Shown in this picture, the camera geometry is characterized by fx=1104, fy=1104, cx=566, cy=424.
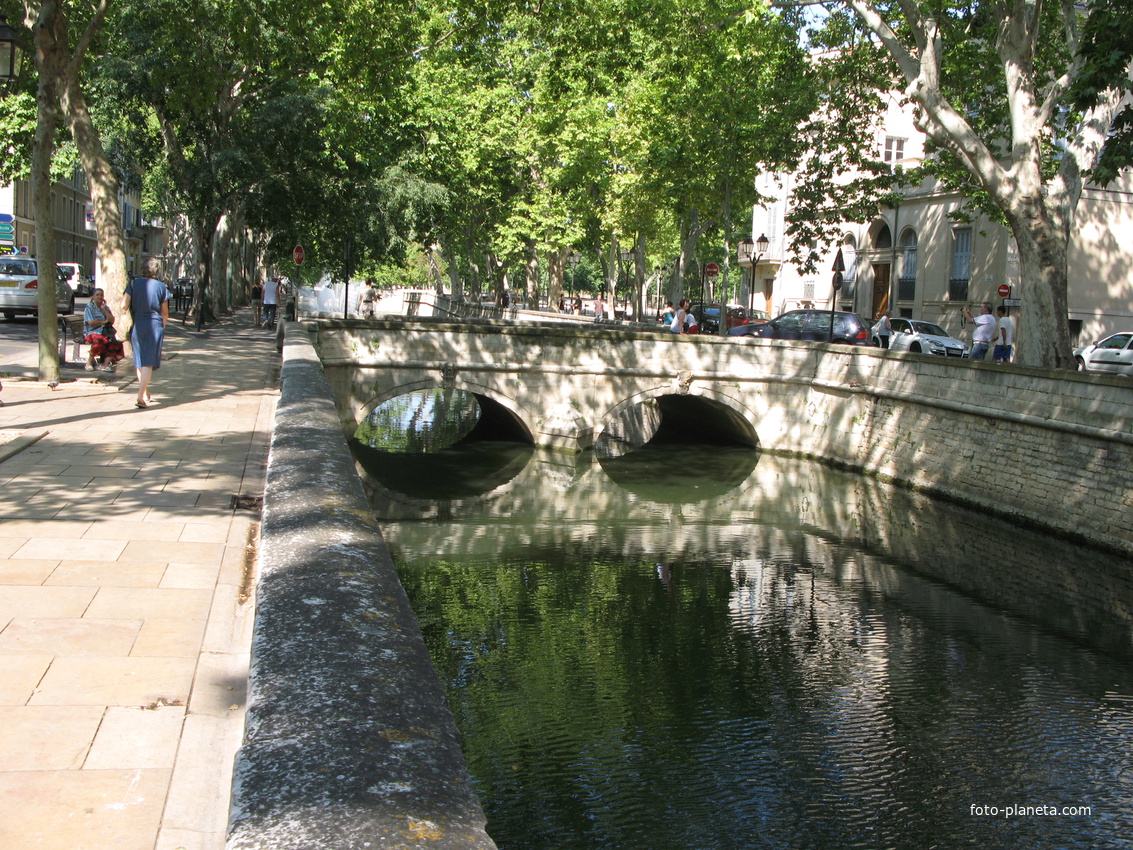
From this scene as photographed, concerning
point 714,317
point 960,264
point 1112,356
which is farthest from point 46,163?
point 960,264

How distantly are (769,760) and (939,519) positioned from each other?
10.3 m

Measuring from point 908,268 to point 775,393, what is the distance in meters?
14.6

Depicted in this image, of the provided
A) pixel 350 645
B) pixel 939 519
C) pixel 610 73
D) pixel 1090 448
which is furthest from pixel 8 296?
pixel 350 645

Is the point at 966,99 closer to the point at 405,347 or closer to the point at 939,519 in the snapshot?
the point at 939,519

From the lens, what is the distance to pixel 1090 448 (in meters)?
15.4

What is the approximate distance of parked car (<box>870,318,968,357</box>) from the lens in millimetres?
28000

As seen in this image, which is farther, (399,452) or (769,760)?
(399,452)

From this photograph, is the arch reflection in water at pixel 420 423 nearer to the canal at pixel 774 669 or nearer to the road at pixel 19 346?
the canal at pixel 774 669

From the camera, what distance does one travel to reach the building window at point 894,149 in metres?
39.8

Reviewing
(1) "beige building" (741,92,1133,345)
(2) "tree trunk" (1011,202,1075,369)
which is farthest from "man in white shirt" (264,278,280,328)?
(2) "tree trunk" (1011,202,1075,369)

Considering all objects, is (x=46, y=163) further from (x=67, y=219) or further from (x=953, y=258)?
(x=67, y=219)

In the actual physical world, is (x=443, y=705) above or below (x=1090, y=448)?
above

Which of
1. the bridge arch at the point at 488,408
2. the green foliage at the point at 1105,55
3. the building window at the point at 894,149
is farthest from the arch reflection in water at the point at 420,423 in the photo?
the building window at the point at 894,149

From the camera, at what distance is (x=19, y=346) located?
19656mm
